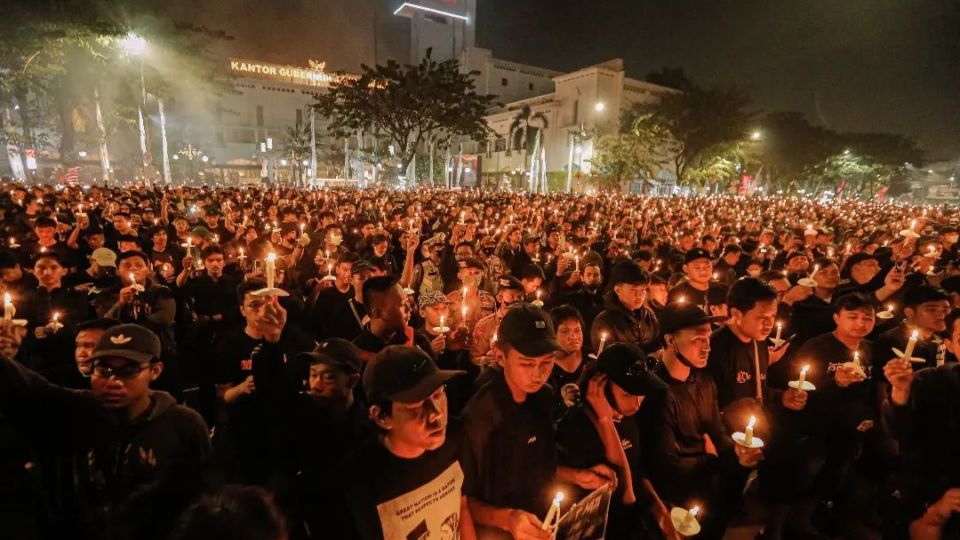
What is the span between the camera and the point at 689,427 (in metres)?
3.11

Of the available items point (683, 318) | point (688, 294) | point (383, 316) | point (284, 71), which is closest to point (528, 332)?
point (683, 318)

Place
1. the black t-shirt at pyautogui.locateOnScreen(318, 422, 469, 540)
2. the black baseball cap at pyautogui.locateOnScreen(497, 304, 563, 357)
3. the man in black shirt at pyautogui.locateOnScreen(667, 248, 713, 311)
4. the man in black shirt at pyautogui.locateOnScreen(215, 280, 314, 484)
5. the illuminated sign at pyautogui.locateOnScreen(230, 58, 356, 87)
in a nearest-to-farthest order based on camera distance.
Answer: the black t-shirt at pyautogui.locateOnScreen(318, 422, 469, 540) → the black baseball cap at pyautogui.locateOnScreen(497, 304, 563, 357) → the man in black shirt at pyautogui.locateOnScreen(215, 280, 314, 484) → the man in black shirt at pyautogui.locateOnScreen(667, 248, 713, 311) → the illuminated sign at pyautogui.locateOnScreen(230, 58, 356, 87)

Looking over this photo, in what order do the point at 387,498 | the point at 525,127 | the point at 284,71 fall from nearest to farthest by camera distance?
the point at 387,498, the point at 525,127, the point at 284,71

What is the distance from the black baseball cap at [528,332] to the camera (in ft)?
8.38

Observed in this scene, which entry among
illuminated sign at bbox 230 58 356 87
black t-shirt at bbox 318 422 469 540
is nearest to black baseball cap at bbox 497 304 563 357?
black t-shirt at bbox 318 422 469 540

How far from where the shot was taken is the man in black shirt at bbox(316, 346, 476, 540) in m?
2.00

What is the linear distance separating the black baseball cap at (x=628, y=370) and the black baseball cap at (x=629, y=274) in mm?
2136

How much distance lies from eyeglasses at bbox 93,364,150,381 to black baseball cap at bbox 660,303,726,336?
3.08m

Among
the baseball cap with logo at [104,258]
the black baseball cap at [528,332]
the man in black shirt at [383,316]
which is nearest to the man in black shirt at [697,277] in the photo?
the man in black shirt at [383,316]

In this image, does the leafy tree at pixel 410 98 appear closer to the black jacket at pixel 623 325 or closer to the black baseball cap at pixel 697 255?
the black baseball cap at pixel 697 255

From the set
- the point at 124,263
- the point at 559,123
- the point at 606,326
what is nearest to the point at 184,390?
the point at 124,263

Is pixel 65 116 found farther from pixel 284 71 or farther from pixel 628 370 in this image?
pixel 284 71

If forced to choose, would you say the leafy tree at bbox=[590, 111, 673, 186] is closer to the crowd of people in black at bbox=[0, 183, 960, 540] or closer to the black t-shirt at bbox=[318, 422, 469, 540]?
the crowd of people in black at bbox=[0, 183, 960, 540]

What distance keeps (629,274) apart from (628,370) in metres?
2.28
